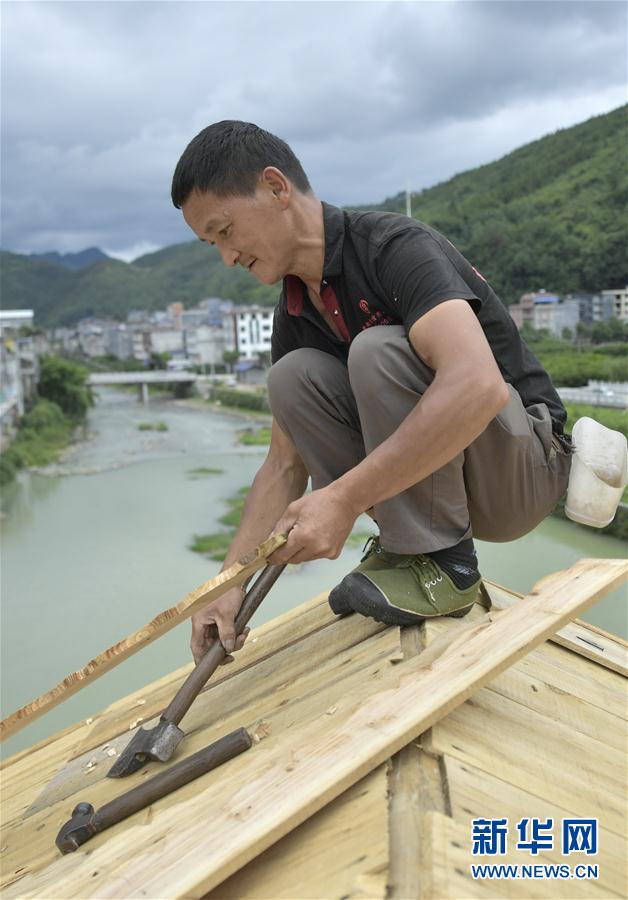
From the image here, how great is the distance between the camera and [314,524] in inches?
62.6

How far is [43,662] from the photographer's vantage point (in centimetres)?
873

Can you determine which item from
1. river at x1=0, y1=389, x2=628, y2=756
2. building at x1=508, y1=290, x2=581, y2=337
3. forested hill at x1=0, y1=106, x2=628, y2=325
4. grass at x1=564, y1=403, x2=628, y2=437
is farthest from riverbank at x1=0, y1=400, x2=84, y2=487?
building at x1=508, y1=290, x2=581, y2=337

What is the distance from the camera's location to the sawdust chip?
5.39 feet

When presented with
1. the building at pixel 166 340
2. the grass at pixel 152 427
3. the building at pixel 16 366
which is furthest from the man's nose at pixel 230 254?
the building at pixel 166 340

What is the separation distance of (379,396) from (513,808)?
2.85 feet

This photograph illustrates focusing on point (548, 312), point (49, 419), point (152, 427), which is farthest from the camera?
point (152, 427)

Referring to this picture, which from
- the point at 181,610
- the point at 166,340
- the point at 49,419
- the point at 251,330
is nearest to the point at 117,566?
the point at 181,610

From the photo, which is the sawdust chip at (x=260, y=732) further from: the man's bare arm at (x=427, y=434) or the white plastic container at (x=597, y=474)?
the white plastic container at (x=597, y=474)

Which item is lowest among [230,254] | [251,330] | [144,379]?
[144,379]

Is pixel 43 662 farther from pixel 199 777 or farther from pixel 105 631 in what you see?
pixel 199 777

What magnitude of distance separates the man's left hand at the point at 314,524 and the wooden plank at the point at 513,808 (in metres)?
0.49

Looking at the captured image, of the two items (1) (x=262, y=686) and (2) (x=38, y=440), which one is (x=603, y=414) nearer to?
(1) (x=262, y=686)

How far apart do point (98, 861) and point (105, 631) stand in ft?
28.2

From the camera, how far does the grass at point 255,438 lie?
2432 cm
